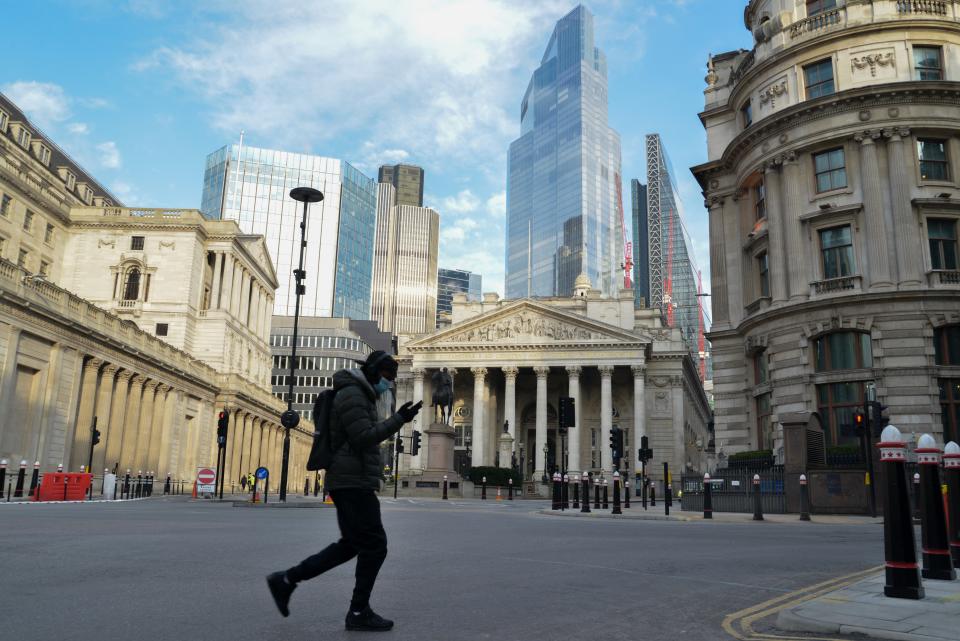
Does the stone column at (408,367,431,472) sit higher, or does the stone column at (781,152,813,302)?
the stone column at (781,152,813,302)

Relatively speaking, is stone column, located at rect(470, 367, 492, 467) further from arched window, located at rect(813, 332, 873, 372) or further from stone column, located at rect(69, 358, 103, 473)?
arched window, located at rect(813, 332, 873, 372)

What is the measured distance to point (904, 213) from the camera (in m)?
30.6

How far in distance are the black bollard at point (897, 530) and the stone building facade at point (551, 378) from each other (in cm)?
6168

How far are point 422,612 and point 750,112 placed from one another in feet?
124

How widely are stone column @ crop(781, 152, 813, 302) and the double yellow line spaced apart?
84.5 ft

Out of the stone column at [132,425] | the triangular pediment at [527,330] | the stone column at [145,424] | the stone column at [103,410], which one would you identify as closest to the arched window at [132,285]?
the stone column at [145,424]

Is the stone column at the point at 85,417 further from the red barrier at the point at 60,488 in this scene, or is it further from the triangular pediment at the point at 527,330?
the triangular pediment at the point at 527,330

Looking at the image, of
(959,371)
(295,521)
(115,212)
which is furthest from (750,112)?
(115,212)

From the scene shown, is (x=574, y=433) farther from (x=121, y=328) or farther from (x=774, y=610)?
(x=774, y=610)

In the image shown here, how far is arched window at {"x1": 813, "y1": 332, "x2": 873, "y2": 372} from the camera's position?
3036cm

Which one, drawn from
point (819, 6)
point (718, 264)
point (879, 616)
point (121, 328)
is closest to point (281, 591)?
point (879, 616)

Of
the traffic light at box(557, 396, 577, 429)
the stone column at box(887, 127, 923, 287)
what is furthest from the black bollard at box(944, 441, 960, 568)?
the stone column at box(887, 127, 923, 287)

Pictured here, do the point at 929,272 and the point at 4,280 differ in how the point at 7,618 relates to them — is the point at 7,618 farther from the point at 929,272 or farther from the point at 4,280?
the point at 929,272

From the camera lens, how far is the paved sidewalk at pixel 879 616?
5.02 meters
